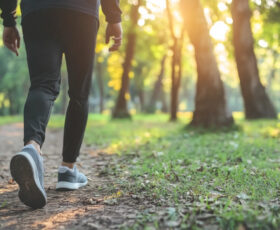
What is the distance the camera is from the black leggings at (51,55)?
249cm

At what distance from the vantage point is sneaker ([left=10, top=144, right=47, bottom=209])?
2217 mm

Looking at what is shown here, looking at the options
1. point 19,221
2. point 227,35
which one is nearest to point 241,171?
point 19,221

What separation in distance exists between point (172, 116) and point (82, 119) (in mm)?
14140

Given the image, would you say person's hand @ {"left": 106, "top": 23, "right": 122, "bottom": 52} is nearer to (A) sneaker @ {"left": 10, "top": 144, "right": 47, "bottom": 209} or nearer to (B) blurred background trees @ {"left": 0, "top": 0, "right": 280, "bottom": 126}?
(A) sneaker @ {"left": 10, "top": 144, "right": 47, "bottom": 209}

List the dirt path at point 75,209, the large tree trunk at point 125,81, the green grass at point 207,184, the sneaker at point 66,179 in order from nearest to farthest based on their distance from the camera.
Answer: the green grass at point 207,184
the dirt path at point 75,209
the sneaker at point 66,179
the large tree trunk at point 125,81

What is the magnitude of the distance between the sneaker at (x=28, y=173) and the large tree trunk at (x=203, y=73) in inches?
272

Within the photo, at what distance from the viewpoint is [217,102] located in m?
8.84

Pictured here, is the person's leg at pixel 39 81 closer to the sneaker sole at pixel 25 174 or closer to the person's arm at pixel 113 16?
the sneaker sole at pixel 25 174

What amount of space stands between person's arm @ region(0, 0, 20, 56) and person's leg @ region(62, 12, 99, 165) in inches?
20.4

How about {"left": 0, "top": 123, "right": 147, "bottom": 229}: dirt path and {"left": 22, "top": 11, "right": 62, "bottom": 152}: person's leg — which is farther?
{"left": 22, "top": 11, "right": 62, "bottom": 152}: person's leg

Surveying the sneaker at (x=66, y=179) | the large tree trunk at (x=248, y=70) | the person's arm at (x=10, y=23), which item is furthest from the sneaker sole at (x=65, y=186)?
the large tree trunk at (x=248, y=70)

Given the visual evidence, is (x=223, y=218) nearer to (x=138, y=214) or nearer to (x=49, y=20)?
(x=138, y=214)

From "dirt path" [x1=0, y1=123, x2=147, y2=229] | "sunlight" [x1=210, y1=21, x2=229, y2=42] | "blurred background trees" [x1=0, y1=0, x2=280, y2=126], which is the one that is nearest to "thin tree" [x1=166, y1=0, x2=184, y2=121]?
"blurred background trees" [x1=0, y1=0, x2=280, y2=126]

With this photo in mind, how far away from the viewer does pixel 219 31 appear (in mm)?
18594
